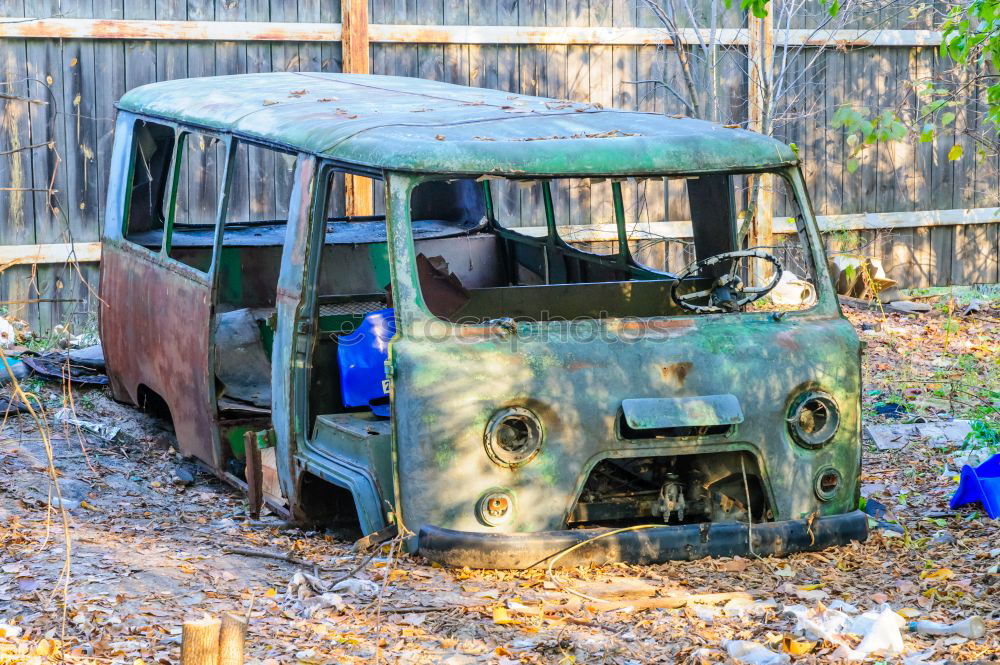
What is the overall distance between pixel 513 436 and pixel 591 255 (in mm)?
2004

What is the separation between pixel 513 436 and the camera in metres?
4.80

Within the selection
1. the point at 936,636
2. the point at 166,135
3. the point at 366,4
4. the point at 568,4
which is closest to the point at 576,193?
the point at 568,4

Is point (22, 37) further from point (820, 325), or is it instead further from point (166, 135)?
point (820, 325)

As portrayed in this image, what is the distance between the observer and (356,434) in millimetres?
5086

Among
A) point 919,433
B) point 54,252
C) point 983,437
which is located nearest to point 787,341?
point 983,437

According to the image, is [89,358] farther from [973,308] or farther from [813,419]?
[973,308]

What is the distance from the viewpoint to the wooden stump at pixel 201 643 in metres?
2.99

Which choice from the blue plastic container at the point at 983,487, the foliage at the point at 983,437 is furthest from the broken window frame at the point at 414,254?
the foliage at the point at 983,437

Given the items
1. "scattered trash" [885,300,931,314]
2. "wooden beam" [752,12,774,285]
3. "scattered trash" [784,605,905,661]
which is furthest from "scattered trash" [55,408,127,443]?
"scattered trash" [885,300,931,314]

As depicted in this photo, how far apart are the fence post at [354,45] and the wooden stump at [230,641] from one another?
713 centimetres

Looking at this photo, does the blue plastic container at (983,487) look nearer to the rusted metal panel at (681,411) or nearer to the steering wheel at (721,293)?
the steering wheel at (721,293)

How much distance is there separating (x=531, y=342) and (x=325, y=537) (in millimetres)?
1394

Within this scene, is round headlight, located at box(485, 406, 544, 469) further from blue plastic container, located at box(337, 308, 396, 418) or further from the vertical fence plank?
the vertical fence plank

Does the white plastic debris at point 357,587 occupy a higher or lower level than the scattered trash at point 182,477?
higher
